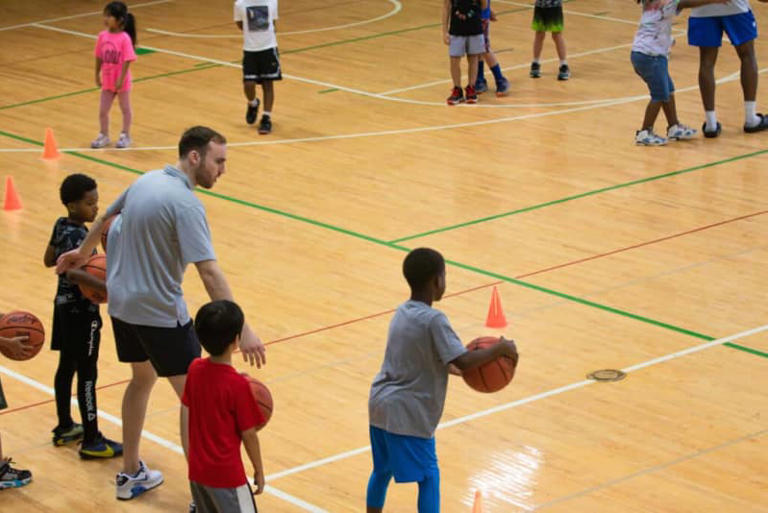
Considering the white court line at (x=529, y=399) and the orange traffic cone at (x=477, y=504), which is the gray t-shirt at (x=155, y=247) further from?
the orange traffic cone at (x=477, y=504)

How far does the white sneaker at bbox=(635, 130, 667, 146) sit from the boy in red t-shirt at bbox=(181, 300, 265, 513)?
363 inches

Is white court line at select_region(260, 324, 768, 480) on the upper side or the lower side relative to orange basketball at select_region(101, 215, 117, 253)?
lower

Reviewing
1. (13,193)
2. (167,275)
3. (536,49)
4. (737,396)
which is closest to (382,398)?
(167,275)

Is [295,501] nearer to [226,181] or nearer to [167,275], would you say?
[167,275]

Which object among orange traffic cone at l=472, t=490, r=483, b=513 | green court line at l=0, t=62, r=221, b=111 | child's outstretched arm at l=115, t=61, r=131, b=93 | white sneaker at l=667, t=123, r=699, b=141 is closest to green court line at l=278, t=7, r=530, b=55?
green court line at l=0, t=62, r=221, b=111

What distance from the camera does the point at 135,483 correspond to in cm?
777

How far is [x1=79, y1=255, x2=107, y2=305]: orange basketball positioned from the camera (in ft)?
25.4

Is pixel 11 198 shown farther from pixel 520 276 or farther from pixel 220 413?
pixel 220 413

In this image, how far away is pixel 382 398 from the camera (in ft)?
21.5

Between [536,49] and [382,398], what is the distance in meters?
12.1

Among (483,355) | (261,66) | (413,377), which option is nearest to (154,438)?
(413,377)

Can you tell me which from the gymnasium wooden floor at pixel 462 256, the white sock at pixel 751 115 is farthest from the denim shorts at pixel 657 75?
the white sock at pixel 751 115

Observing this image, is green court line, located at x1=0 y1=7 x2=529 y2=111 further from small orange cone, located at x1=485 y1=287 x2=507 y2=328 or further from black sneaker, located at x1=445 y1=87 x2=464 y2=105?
small orange cone, located at x1=485 y1=287 x2=507 y2=328

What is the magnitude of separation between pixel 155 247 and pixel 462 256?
16.1 ft
